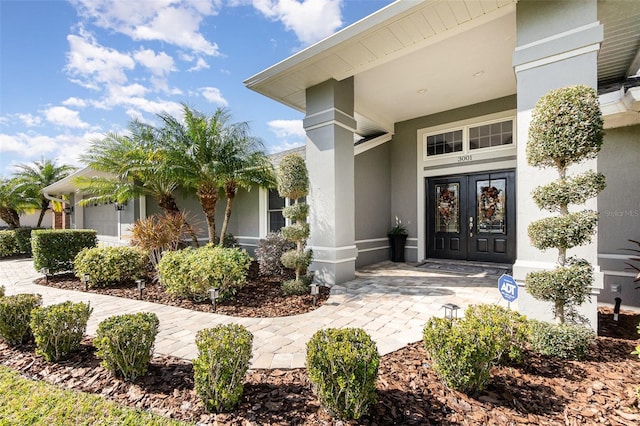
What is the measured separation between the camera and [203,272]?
481 cm

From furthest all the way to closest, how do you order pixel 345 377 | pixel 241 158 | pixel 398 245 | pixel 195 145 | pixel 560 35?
pixel 398 245 → pixel 241 158 → pixel 195 145 → pixel 560 35 → pixel 345 377

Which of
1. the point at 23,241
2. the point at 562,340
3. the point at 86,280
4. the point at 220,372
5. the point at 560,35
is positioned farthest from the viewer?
the point at 23,241

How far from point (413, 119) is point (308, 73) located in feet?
14.5

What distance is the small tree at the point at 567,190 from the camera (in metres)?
2.82

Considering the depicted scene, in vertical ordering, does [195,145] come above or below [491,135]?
below

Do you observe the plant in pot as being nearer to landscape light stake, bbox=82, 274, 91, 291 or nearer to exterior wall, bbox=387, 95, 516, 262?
exterior wall, bbox=387, 95, 516, 262

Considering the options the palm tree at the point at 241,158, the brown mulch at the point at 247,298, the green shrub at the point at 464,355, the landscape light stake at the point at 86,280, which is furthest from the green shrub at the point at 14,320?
the green shrub at the point at 464,355

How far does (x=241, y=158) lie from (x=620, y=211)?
777 centimetres

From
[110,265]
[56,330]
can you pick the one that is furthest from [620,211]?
[110,265]

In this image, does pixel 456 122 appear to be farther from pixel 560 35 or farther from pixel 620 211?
pixel 560 35

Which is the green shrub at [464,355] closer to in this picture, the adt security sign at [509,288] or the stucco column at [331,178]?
the adt security sign at [509,288]

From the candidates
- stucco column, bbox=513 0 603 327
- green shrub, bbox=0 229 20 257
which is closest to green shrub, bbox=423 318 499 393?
stucco column, bbox=513 0 603 327

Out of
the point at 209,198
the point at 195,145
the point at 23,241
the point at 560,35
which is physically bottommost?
the point at 23,241

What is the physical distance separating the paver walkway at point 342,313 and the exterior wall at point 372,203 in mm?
1434
